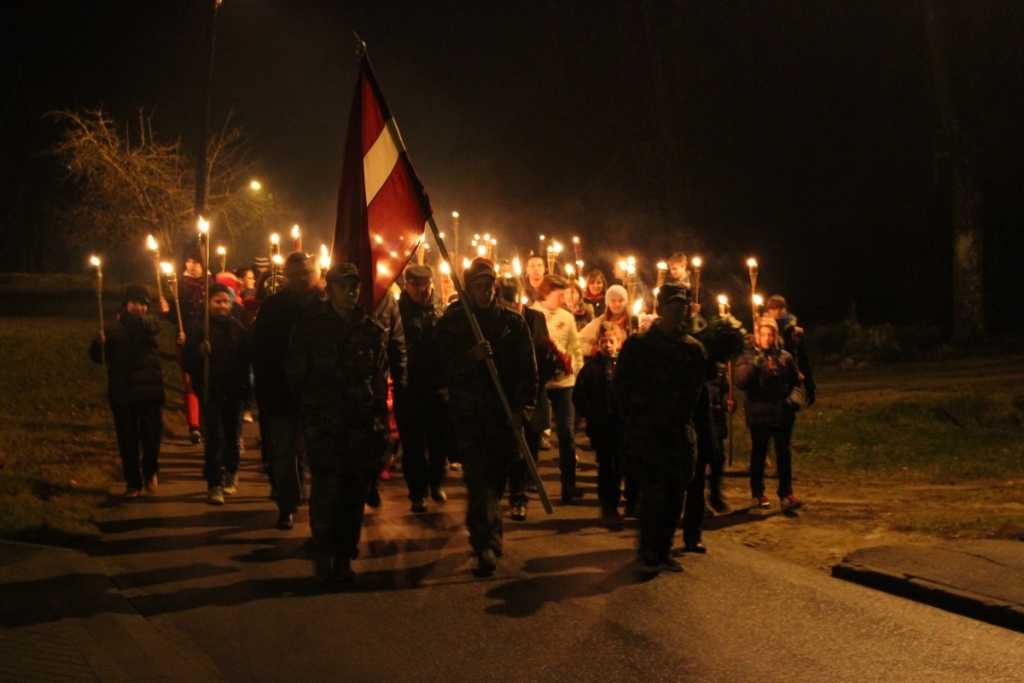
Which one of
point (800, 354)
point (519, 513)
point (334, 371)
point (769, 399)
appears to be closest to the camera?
point (334, 371)

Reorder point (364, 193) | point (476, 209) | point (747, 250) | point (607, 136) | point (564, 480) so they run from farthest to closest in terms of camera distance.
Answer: point (476, 209), point (607, 136), point (747, 250), point (564, 480), point (364, 193)

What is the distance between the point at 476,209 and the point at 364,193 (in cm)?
2942

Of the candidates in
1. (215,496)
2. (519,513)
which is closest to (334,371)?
(519,513)

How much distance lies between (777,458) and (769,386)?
0.62 m

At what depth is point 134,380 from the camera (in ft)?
33.1

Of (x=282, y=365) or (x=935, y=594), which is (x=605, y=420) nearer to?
(x=282, y=365)

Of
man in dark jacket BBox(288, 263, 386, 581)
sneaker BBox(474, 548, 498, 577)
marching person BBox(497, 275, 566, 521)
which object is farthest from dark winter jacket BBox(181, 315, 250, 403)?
sneaker BBox(474, 548, 498, 577)

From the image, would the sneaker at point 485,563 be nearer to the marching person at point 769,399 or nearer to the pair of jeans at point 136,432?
the marching person at point 769,399

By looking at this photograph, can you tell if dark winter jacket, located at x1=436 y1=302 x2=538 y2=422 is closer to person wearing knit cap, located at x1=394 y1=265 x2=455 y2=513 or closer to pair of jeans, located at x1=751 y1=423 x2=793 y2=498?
person wearing knit cap, located at x1=394 y1=265 x2=455 y2=513

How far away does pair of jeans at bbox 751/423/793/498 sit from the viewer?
389 inches

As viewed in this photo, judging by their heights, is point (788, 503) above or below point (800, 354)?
below

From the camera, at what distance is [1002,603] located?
21.6 feet

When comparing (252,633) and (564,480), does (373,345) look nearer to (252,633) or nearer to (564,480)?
(252,633)

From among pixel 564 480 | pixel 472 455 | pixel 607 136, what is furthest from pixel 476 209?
pixel 472 455
